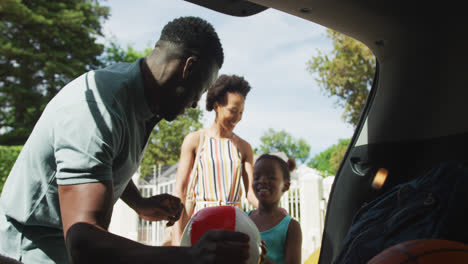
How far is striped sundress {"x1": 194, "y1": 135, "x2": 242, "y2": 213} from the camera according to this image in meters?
3.80

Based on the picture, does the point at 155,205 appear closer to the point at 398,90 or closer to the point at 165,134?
the point at 398,90

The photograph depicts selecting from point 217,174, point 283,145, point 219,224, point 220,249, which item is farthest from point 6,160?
point 283,145

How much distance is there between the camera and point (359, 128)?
2.41 m

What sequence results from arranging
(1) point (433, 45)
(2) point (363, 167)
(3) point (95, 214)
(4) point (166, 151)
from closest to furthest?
(3) point (95, 214) < (1) point (433, 45) < (2) point (363, 167) < (4) point (166, 151)

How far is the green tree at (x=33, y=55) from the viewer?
22.7m

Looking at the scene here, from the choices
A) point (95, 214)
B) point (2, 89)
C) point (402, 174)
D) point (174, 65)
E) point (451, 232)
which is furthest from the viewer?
point (2, 89)

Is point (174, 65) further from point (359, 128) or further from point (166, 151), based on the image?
point (166, 151)

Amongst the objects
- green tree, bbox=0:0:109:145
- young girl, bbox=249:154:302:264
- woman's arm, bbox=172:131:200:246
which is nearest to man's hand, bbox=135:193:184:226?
young girl, bbox=249:154:302:264

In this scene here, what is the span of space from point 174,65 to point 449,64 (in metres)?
1.28

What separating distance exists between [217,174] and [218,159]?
0.56 ft

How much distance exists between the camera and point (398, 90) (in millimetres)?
2152

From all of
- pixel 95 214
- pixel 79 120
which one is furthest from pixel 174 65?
pixel 95 214

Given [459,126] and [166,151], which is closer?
[459,126]

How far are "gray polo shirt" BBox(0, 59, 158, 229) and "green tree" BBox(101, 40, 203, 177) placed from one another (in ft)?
88.7
